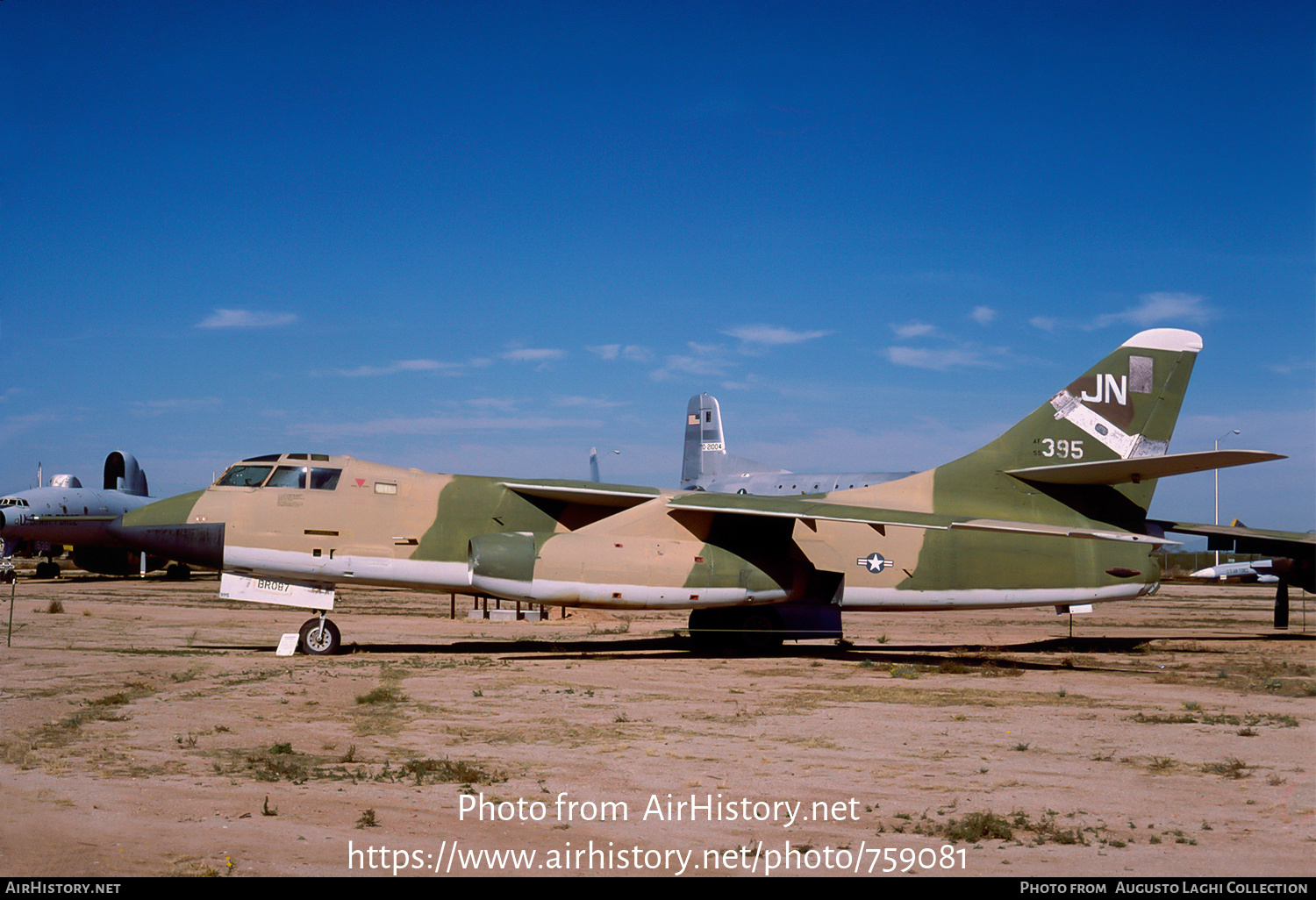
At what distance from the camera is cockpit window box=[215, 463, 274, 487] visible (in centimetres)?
1530

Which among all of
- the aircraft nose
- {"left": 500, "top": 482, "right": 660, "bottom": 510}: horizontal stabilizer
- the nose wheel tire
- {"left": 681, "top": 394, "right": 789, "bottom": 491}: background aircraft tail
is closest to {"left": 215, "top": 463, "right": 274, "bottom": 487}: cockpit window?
the aircraft nose

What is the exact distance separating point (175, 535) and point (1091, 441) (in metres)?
15.3

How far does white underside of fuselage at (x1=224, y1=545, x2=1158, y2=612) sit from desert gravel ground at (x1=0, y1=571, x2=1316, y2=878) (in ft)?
3.45

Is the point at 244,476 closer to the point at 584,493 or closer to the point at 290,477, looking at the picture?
the point at 290,477

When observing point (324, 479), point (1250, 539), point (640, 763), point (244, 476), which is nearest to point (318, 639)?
point (324, 479)

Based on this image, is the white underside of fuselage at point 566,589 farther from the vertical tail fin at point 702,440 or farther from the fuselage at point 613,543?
the vertical tail fin at point 702,440

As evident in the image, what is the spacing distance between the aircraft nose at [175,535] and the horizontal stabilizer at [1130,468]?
1322cm

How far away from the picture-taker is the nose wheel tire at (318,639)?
15000 millimetres

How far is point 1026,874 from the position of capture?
17.0 feet

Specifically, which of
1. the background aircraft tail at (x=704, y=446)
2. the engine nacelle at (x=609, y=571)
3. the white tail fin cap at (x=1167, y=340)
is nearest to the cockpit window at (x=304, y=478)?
the engine nacelle at (x=609, y=571)

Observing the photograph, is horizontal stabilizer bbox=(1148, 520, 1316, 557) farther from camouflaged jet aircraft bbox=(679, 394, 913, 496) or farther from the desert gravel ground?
camouflaged jet aircraft bbox=(679, 394, 913, 496)

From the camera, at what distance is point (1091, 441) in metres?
17.5

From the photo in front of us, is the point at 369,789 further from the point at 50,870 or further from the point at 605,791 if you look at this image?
the point at 50,870
